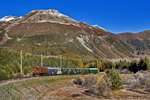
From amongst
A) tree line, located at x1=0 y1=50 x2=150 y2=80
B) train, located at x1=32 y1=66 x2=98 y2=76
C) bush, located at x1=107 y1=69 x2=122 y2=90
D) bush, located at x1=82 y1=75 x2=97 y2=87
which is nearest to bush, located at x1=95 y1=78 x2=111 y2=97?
bush, located at x1=107 y1=69 x2=122 y2=90

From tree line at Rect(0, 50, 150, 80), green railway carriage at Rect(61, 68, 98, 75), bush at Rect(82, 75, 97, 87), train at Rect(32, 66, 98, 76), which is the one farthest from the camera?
green railway carriage at Rect(61, 68, 98, 75)

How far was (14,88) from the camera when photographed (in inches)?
2178

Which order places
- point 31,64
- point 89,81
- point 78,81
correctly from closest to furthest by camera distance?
point 89,81 < point 78,81 < point 31,64

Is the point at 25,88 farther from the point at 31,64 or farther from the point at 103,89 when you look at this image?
the point at 31,64

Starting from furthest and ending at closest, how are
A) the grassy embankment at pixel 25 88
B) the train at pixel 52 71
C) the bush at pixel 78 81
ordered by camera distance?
the train at pixel 52 71 → the bush at pixel 78 81 → the grassy embankment at pixel 25 88

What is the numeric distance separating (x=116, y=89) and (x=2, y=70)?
25881mm

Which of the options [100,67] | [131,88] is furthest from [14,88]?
[100,67]

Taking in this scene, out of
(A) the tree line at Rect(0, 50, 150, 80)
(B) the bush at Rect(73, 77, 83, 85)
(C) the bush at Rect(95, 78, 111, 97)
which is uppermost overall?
(A) the tree line at Rect(0, 50, 150, 80)

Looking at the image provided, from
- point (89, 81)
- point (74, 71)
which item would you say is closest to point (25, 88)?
point (89, 81)

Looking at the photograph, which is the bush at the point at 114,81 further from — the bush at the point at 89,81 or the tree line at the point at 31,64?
the tree line at the point at 31,64

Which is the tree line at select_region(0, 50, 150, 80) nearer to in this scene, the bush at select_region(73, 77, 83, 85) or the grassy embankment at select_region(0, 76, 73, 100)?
the grassy embankment at select_region(0, 76, 73, 100)

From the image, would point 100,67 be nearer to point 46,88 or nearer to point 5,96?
point 46,88

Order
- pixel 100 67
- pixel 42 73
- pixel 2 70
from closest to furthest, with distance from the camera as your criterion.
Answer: pixel 2 70, pixel 42 73, pixel 100 67

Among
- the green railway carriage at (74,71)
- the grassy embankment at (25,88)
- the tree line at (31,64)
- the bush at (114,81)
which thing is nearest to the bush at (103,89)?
the bush at (114,81)
